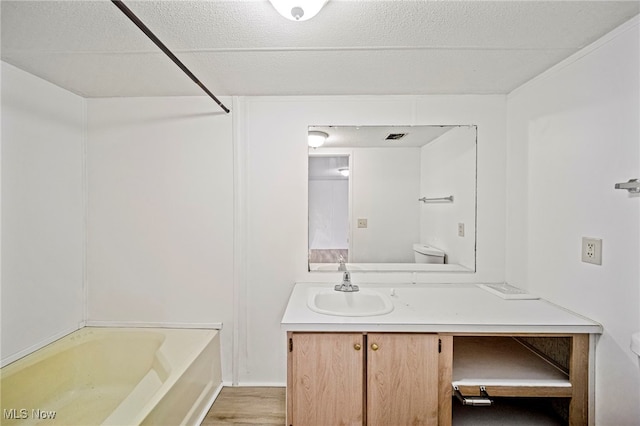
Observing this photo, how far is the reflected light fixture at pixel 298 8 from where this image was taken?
1.19 metres

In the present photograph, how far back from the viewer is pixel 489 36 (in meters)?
1.49

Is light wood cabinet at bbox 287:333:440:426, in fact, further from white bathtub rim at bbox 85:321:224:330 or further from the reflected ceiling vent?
the reflected ceiling vent

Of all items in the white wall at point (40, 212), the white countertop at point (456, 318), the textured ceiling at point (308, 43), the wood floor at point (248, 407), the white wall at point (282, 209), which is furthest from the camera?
the white wall at point (282, 209)

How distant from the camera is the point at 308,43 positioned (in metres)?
1.55

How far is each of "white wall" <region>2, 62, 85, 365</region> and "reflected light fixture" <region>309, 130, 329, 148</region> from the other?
1602mm

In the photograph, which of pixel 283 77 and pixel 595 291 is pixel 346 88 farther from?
pixel 595 291

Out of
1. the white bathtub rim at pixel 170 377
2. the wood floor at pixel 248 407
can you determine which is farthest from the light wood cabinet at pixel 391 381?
the white bathtub rim at pixel 170 377

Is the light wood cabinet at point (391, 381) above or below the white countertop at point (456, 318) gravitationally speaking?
below

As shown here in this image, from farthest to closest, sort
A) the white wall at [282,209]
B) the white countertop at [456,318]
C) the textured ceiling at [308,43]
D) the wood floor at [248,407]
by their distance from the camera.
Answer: the white wall at [282,209], the wood floor at [248,407], the white countertop at [456,318], the textured ceiling at [308,43]

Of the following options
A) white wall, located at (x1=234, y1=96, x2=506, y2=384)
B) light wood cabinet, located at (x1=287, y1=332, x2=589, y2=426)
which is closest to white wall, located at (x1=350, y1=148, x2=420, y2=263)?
white wall, located at (x1=234, y1=96, x2=506, y2=384)

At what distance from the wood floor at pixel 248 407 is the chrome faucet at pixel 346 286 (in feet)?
2.68

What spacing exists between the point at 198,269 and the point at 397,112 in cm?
176

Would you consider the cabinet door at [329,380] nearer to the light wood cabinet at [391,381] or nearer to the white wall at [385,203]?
the light wood cabinet at [391,381]

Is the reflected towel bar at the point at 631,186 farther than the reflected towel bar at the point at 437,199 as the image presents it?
No
